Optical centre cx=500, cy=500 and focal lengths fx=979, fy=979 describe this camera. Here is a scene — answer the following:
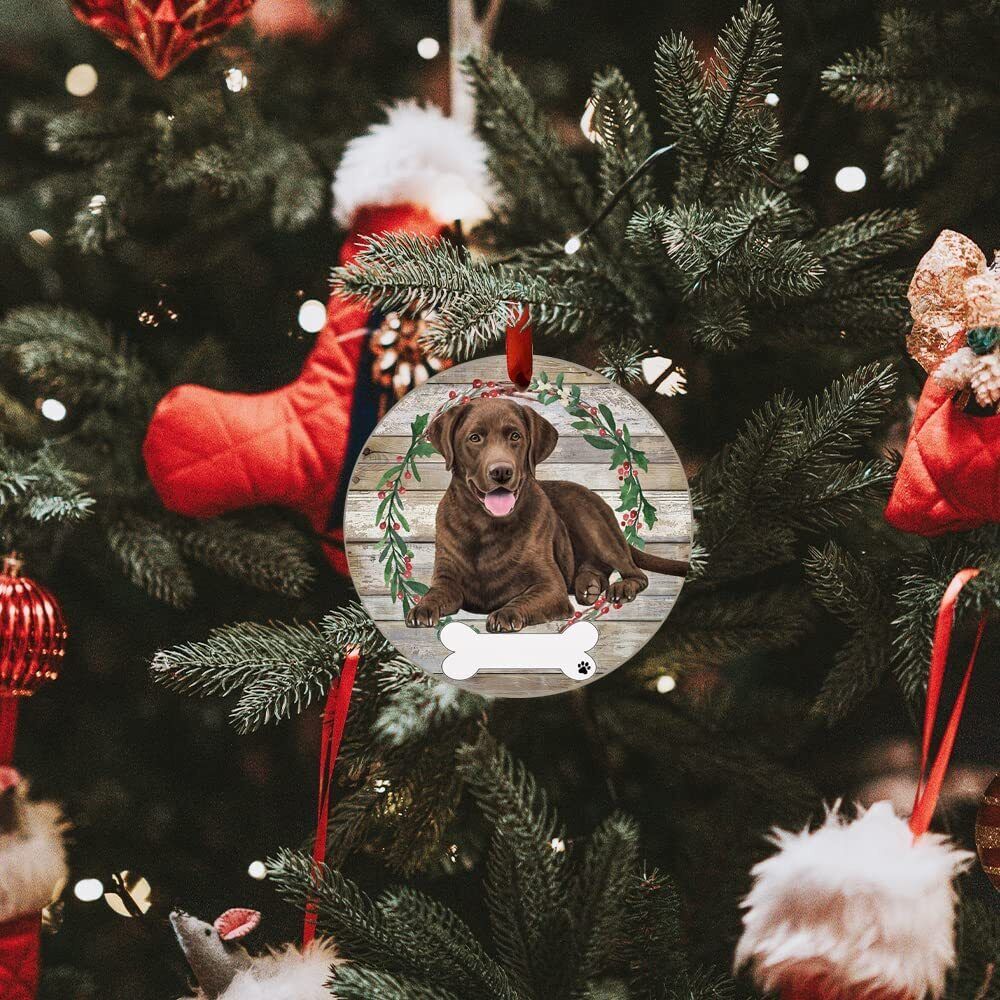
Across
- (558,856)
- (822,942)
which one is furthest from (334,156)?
(822,942)

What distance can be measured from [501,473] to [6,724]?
17.6 inches

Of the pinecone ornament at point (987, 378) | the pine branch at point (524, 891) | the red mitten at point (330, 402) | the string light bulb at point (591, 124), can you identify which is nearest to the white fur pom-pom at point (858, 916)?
the pine branch at point (524, 891)

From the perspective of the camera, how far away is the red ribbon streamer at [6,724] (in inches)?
29.4

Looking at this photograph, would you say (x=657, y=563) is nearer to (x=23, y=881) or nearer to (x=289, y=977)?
(x=289, y=977)

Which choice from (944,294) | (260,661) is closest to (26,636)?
(260,661)

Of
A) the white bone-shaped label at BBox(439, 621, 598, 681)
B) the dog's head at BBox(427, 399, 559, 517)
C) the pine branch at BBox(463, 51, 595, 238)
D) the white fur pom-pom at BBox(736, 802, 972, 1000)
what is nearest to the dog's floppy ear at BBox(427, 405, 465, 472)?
the dog's head at BBox(427, 399, 559, 517)

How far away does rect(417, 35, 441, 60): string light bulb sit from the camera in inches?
34.0

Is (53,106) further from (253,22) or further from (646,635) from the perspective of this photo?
(646,635)

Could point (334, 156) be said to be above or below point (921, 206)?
above

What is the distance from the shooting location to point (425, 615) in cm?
62

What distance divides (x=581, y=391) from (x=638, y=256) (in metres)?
0.12

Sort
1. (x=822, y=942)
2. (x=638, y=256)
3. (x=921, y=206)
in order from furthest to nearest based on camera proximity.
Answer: (x=921, y=206) → (x=638, y=256) → (x=822, y=942)

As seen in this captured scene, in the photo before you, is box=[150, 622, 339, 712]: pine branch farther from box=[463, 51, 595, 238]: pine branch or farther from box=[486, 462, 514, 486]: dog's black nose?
box=[463, 51, 595, 238]: pine branch

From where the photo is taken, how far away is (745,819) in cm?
77
